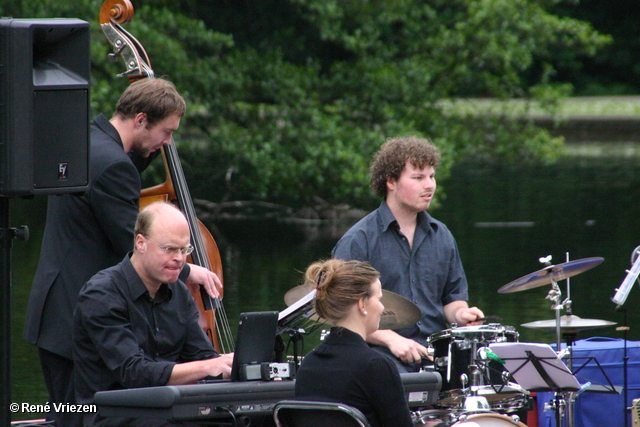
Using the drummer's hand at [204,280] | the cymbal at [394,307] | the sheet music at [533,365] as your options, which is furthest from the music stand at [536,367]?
the drummer's hand at [204,280]

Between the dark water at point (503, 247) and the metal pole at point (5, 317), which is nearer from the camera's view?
the metal pole at point (5, 317)

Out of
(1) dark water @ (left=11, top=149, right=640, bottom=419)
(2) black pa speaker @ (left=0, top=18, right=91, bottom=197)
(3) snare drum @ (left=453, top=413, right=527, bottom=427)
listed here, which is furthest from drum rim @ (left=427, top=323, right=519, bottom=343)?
(1) dark water @ (left=11, top=149, right=640, bottom=419)

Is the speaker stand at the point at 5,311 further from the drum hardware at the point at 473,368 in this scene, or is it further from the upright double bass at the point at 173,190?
the drum hardware at the point at 473,368

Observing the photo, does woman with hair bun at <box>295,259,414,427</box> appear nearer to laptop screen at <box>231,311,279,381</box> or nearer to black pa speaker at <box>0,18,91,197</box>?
laptop screen at <box>231,311,279,381</box>

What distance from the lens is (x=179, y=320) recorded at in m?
3.93

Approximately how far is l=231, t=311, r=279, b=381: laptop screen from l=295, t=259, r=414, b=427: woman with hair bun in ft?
0.97

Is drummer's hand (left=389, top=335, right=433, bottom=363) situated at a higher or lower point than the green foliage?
lower

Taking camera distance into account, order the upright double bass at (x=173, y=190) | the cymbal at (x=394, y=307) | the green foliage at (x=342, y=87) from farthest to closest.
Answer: the green foliage at (x=342, y=87), the upright double bass at (x=173, y=190), the cymbal at (x=394, y=307)

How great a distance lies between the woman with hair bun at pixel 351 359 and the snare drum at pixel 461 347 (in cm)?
119

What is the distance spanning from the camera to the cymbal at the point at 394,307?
431 centimetres

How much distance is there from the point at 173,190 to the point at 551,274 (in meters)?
1.84

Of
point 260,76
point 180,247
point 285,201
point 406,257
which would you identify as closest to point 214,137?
point 260,76

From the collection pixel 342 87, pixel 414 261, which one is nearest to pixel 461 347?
pixel 414 261

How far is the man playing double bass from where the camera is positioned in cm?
414
